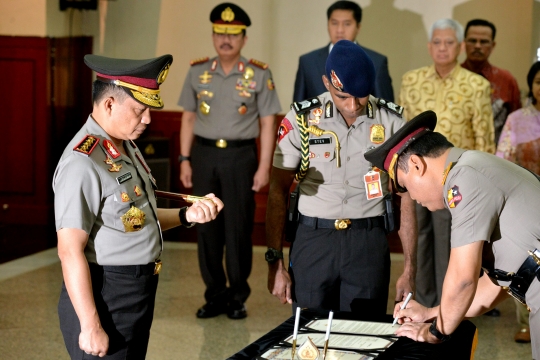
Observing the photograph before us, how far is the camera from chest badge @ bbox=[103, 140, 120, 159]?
2.41 m

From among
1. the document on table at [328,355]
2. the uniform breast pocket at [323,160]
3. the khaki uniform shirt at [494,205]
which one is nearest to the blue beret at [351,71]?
the uniform breast pocket at [323,160]

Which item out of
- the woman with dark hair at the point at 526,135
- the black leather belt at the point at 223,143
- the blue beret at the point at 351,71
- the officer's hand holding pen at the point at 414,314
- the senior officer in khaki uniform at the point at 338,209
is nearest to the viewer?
the officer's hand holding pen at the point at 414,314

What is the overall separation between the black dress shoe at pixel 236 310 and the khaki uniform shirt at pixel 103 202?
2.25m

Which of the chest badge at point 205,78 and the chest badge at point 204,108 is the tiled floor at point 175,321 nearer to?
the chest badge at point 204,108

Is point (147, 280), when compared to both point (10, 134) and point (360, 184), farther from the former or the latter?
point (10, 134)

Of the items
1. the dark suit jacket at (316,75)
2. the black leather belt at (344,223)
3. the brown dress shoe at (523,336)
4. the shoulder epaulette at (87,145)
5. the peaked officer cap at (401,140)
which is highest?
the peaked officer cap at (401,140)

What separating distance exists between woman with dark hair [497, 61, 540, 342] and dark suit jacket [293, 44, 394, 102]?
758mm

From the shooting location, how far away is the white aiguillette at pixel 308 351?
2.19 meters

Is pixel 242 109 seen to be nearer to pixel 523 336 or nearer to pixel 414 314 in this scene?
pixel 523 336

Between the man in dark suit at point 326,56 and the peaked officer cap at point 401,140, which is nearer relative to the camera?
the peaked officer cap at point 401,140

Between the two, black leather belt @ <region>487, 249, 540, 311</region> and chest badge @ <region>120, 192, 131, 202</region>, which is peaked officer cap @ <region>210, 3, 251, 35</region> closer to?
chest badge @ <region>120, 192, 131, 202</region>

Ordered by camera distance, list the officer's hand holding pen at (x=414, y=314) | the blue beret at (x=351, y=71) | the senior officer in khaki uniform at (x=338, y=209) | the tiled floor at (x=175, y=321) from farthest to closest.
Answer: the tiled floor at (x=175, y=321)
the senior officer in khaki uniform at (x=338, y=209)
the blue beret at (x=351, y=71)
the officer's hand holding pen at (x=414, y=314)

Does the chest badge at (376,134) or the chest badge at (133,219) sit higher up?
the chest badge at (376,134)

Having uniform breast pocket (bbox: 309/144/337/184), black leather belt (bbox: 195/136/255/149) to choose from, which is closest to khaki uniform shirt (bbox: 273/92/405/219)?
uniform breast pocket (bbox: 309/144/337/184)
